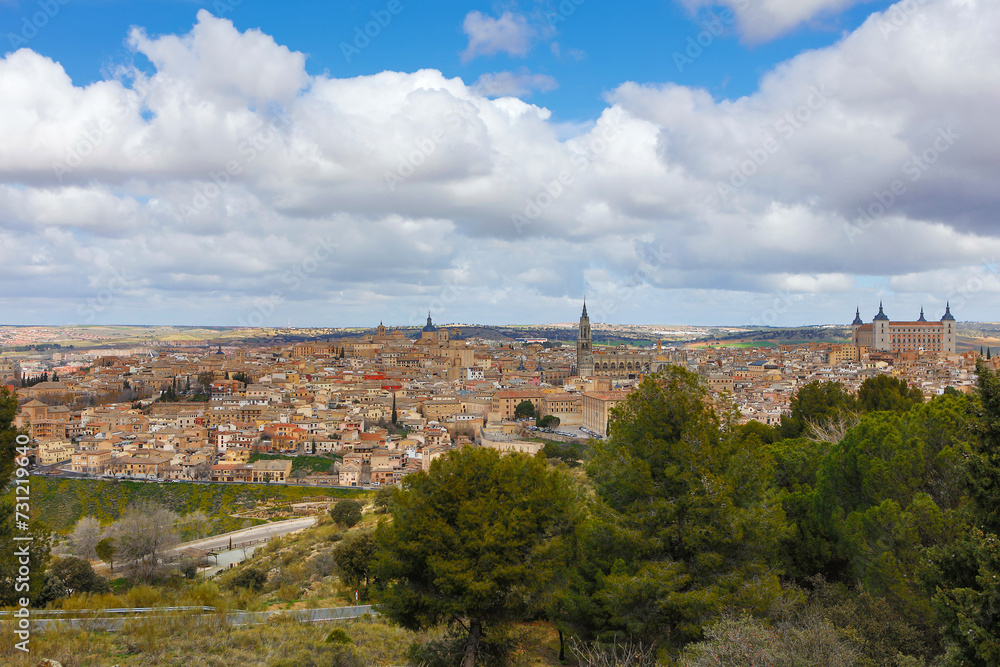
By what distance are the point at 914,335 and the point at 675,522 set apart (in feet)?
447

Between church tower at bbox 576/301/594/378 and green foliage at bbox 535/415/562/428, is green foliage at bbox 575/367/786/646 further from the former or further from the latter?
church tower at bbox 576/301/594/378

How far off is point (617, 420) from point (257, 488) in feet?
152

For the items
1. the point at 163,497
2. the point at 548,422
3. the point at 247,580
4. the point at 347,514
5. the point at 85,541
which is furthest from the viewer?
the point at 548,422

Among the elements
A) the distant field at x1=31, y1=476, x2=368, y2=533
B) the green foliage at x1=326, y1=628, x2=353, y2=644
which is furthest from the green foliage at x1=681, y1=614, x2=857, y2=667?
the distant field at x1=31, y1=476, x2=368, y2=533

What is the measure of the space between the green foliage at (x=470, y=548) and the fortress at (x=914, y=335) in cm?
12954

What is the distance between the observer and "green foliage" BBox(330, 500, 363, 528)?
95.3 feet

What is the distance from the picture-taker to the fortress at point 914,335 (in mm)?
123000

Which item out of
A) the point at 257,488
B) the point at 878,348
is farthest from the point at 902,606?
the point at 878,348

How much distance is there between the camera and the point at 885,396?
82.2 ft

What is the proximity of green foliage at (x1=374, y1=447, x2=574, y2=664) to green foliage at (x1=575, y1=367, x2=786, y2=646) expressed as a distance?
2.74 ft

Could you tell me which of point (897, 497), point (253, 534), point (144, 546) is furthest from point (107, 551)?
point (897, 497)

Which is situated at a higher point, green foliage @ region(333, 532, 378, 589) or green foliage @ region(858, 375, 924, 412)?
green foliage @ region(858, 375, 924, 412)

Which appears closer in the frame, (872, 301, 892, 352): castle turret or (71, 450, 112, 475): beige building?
(71, 450, 112, 475): beige building

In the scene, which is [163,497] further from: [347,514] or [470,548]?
[470,548]
